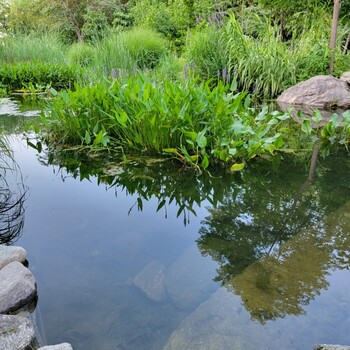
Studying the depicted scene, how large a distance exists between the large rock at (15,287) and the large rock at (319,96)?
16.7 feet

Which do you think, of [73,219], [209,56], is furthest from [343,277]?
[209,56]

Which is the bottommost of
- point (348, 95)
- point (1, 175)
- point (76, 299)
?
point (348, 95)

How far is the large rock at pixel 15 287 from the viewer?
1.47m

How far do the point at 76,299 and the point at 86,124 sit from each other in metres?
2.27

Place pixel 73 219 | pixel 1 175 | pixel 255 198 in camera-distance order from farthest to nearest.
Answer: pixel 1 175, pixel 255 198, pixel 73 219

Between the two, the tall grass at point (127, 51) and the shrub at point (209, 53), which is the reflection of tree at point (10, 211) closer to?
the shrub at point (209, 53)

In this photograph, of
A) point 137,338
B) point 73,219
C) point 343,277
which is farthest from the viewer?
point 73,219

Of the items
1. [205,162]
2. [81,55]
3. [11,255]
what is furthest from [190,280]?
[81,55]

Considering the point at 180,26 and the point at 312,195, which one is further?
the point at 180,26

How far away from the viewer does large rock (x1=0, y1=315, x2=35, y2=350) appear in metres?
1.21

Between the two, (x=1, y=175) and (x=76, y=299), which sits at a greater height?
(x=76, y=299)

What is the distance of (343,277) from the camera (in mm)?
1646

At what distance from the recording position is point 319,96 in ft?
20.7

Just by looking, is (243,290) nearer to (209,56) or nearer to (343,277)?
(343,277)
